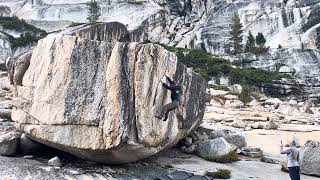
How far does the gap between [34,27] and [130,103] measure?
3224 inches

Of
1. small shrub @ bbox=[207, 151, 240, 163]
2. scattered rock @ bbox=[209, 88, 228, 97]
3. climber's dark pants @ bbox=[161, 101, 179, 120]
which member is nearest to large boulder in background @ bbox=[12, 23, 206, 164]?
climber's dark pants @ bbox=[161, 101, 179, 120]

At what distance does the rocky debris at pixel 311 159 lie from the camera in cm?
1844

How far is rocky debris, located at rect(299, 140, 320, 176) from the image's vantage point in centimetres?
1844

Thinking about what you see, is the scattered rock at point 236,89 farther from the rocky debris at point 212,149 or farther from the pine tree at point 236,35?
the rocky debris at point 212,149

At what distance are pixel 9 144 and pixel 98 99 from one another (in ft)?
14.0

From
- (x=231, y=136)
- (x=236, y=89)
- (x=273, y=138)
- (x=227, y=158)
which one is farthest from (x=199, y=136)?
(x=236, y=89)

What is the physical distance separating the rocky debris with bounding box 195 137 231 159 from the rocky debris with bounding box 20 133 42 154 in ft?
24.7

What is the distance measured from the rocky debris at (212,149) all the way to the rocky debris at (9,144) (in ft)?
27.4

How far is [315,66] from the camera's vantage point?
72.1m

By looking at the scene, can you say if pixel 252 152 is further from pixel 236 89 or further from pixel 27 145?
pixel 236 89

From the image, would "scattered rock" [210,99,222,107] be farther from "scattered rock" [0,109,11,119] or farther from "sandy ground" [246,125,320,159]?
"scattered rock" [0,109,11,119]

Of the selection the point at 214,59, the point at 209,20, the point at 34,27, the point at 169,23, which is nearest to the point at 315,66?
the point at 214,59

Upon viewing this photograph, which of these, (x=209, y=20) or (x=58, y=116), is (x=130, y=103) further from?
(x=209, y=20)

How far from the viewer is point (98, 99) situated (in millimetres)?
15750
